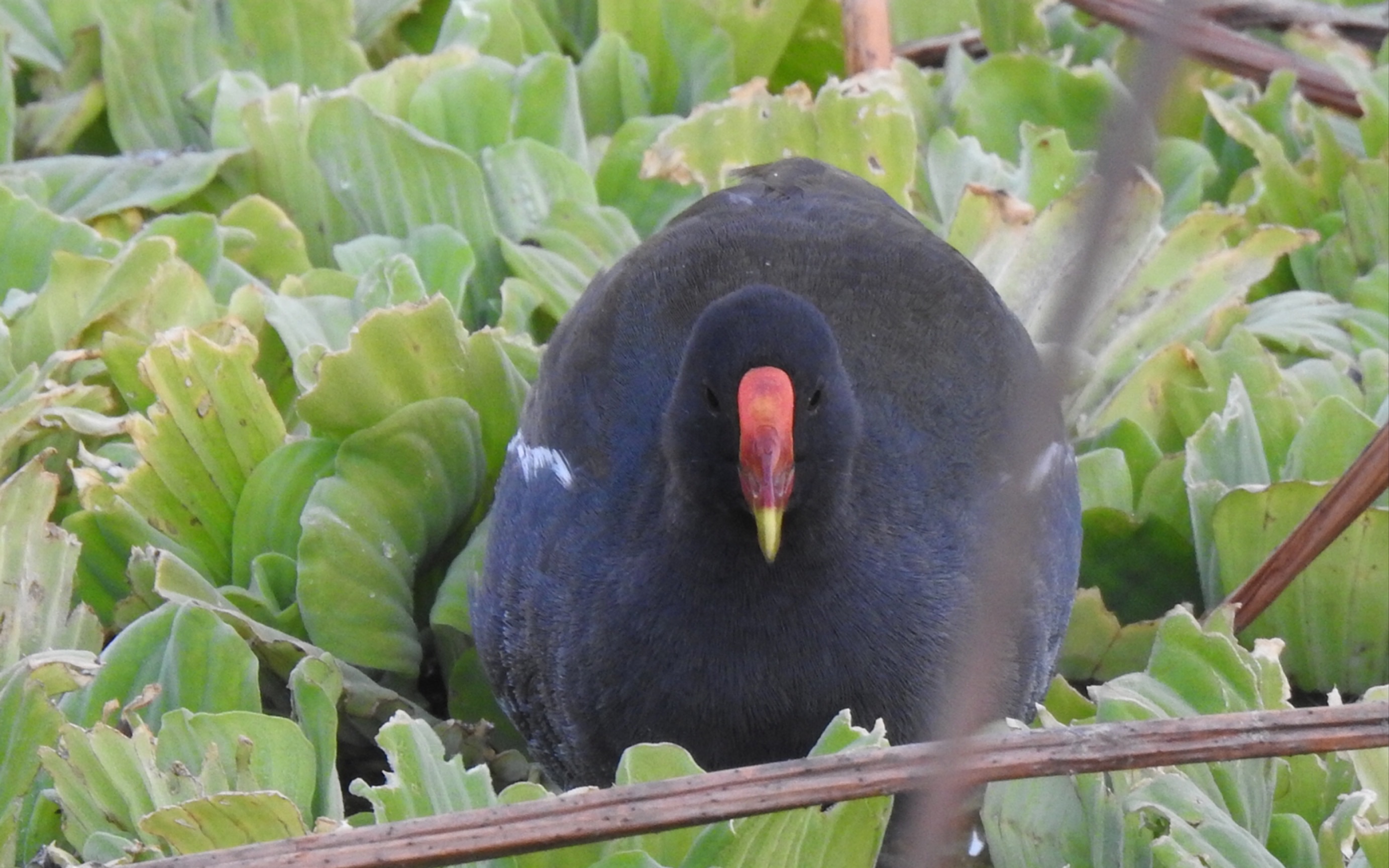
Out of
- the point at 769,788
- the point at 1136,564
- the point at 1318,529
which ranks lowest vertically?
the point at 1136,564

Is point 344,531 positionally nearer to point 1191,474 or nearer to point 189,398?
point 189,398

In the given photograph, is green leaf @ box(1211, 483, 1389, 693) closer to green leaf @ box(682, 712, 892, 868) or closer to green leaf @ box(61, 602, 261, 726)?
green leaf @ box(682, 712, 892, 868)

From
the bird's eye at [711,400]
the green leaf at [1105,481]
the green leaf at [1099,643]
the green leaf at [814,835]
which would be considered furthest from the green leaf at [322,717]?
the green leaf at [1105,481]

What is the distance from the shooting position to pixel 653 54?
286cm

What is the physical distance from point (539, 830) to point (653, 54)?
1.93m

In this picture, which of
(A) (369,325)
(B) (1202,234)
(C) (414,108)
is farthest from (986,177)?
(A) (369,325)

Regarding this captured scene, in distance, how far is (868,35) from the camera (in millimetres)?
2756

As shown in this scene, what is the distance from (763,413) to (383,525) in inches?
25.9

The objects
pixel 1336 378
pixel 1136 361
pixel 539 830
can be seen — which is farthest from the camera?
pixel 1136 361

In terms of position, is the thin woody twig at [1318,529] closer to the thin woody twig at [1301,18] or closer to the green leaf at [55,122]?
the thin woody twig at [1301,18]

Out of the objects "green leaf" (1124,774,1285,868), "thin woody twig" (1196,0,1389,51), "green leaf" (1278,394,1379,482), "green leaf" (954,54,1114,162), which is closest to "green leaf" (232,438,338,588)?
"green leaf" (1124,774,1285,868)

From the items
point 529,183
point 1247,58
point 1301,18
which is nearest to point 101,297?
point 529,183

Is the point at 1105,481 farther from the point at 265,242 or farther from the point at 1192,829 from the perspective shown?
the point at 265,242

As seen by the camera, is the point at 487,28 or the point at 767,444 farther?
the point at 487,28
